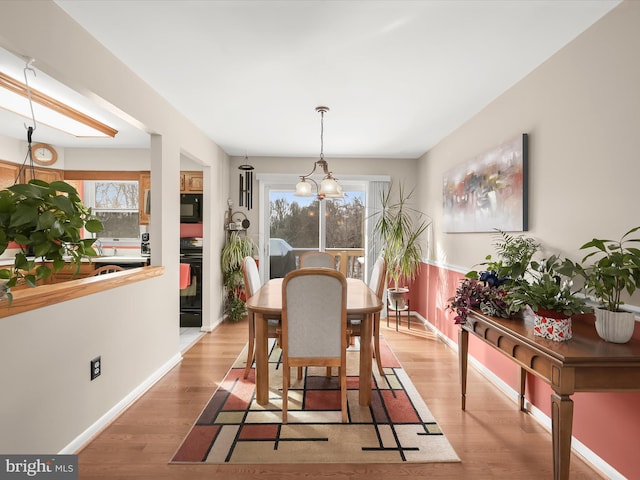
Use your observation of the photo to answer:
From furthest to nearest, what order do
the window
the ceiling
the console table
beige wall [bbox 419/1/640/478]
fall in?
the window, the ceiling, beige wall [bbox 419/1/640/478], the console table

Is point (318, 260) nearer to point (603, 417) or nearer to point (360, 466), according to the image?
point (360, 466)

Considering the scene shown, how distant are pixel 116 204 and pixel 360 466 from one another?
510 centimetres

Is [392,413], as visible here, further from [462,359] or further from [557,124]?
[557,124]

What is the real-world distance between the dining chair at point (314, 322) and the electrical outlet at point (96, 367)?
115 centimetres

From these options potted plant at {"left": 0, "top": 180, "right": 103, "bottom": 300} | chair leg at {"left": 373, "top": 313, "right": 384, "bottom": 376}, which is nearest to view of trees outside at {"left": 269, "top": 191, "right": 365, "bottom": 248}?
chair leg at {"left": 373, "top": 313, "right": 384, "bottom": 376}

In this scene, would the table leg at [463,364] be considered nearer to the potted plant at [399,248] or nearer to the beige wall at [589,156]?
the beige wall at [589,156]

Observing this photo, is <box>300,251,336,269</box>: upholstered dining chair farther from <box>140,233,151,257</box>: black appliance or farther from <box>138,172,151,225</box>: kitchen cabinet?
<box>138,172,151,225</box>: kitchen cabinet

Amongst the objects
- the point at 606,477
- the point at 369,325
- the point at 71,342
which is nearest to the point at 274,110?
the point at 369,325

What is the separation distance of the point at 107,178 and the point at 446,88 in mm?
4587

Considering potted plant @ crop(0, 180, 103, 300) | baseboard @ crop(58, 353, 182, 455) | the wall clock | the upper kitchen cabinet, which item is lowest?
baseboard @ crop(58, 353, 182, 455)

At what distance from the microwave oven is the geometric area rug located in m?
2.47

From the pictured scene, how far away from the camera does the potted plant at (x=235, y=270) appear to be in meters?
5.10

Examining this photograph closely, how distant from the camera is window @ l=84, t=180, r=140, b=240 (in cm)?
553

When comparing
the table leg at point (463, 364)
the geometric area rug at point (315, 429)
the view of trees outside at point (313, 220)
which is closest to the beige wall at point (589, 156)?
the table leg at point (463, 364)
